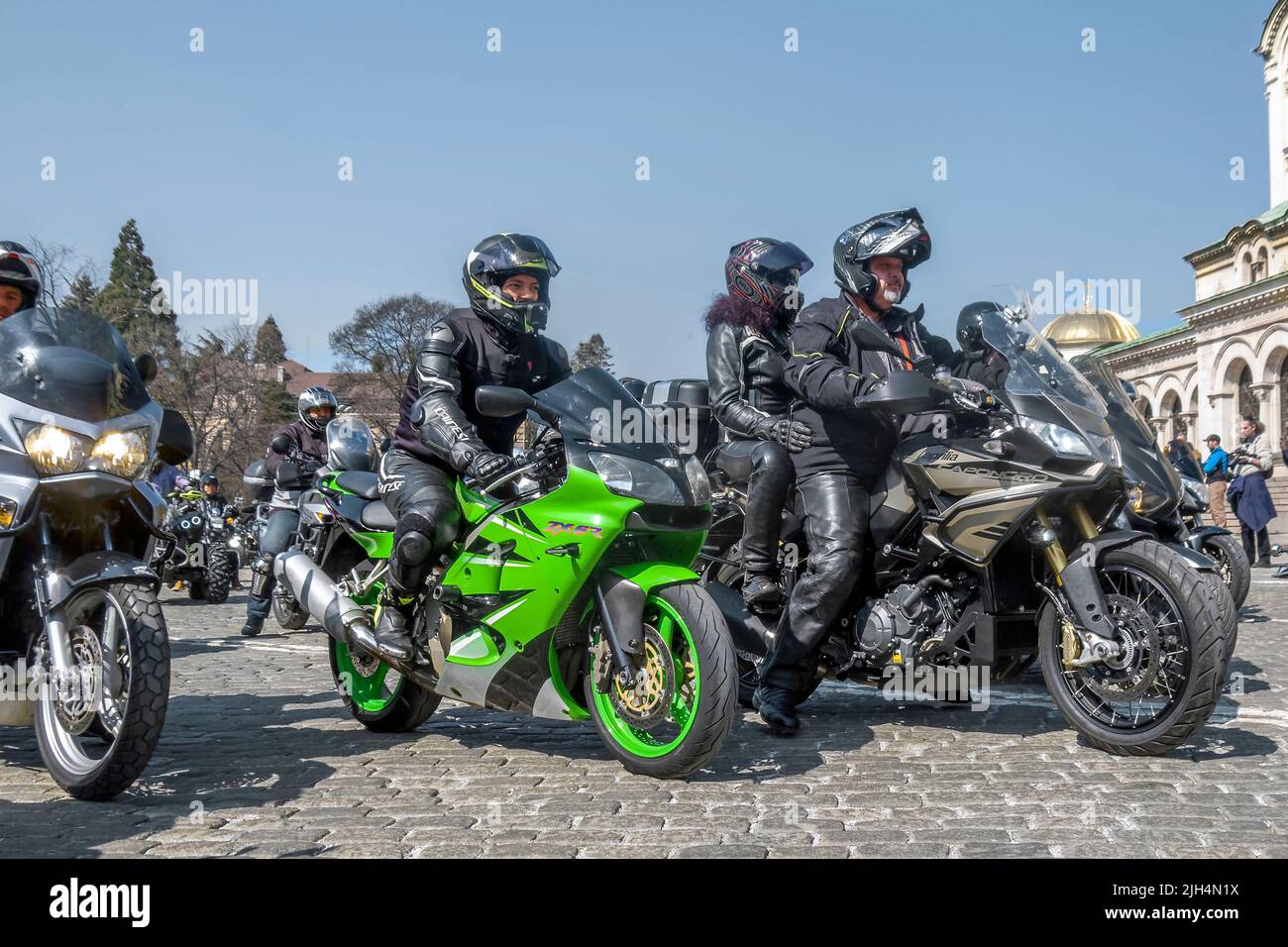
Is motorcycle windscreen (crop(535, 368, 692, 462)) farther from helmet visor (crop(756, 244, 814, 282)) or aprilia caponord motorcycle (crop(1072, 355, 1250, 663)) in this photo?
aprilia caponord motorcycle (crop(1072, 355, 1250, 663))

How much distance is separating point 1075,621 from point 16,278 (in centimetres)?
472

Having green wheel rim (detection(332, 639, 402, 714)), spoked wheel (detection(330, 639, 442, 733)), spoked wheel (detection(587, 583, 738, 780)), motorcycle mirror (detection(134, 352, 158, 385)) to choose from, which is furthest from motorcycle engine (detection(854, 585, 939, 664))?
motorcycle mirror (detection(134, 352, 158, 385))

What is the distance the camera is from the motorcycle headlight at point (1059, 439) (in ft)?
16.7

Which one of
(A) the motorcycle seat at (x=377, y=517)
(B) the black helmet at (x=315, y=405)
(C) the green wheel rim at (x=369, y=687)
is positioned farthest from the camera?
(B) the black helmet at (x=315, y=405)

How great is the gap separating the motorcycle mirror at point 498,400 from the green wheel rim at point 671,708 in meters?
0.87

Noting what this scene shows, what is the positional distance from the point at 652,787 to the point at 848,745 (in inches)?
52.5

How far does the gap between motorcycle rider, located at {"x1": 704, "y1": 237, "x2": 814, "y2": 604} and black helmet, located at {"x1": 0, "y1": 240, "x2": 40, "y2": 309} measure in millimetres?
3272

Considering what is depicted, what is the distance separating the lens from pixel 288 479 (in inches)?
441

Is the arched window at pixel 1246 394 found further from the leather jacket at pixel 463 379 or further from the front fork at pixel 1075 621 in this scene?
the leather jacket at pixel 463 379

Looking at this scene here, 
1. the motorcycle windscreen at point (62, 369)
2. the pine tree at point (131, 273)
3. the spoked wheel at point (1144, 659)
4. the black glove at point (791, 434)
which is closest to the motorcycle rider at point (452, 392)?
the motorcycle windscreen at point (62, 369)

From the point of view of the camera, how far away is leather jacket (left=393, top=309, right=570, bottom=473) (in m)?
5.00
